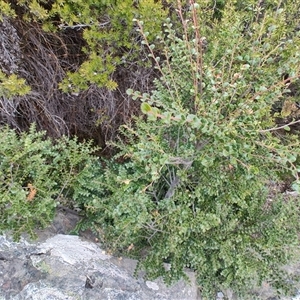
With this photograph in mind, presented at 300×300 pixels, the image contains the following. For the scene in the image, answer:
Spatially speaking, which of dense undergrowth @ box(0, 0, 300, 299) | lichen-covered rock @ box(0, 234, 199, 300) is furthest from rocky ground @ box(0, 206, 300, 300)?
dense undergrowth @ box(0, 0, 300, 299)

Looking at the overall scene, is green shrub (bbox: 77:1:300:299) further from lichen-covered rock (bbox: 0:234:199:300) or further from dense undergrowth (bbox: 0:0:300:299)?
lichen-covered rock (bbox: 0:234:199:300)

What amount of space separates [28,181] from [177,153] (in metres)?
1.10

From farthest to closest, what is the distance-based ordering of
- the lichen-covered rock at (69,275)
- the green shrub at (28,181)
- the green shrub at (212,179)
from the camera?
the green shrub at (28,181)
the lichen-covered rock at (69,275)
the green shrub at (212,179)

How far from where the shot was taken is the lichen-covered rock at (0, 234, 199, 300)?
6.07ft

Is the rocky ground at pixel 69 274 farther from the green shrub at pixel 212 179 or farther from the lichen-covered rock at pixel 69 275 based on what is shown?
the green shrub at pixel 212 179

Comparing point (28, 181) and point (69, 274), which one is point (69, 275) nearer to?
point (69, 274)

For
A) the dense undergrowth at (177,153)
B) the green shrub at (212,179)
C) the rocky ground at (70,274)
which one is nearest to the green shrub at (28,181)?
the dense undergrowth at (177,153)

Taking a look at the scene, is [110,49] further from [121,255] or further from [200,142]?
[121,255]

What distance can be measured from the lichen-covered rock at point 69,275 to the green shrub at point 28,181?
14 cm

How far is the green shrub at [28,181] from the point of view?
2.03 meters

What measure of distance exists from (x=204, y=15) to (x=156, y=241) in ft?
4.67

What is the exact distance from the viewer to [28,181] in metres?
2.21

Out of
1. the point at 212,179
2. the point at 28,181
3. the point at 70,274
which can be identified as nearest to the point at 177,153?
the point at 212,179

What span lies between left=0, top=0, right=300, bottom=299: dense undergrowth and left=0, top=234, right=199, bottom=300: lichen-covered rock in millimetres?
121
